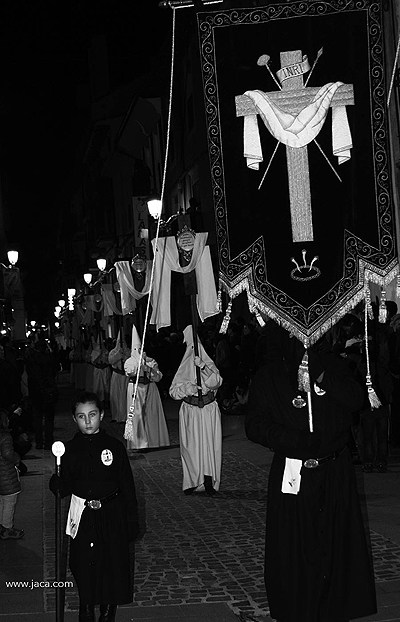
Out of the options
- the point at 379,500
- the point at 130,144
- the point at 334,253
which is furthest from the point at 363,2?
the point at 130,144

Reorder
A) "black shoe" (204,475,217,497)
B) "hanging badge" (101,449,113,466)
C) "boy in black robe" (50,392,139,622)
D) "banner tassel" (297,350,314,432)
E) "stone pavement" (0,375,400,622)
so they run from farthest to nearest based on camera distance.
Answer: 1. "black shoe" (204,475,217,497)
2. "stone pavement" (0,375,400,622)
3. "hanging badge" (101,449,113,466)
4. "boy in black robe" (50,392,139,622)
5. "banner tassel" (297,350,314,432)

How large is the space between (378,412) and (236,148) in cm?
591

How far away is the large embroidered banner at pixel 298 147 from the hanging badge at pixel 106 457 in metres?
1.66

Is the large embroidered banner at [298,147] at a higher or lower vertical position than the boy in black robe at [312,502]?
higher

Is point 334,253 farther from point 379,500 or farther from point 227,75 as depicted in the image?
point 379,500

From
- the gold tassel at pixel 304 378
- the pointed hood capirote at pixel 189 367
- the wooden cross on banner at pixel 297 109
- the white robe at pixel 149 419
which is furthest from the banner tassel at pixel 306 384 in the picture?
the white robe at pixel 149 419

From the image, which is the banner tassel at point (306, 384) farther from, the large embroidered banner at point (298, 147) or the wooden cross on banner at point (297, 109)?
the wooden cross on banner at point (297, 109)

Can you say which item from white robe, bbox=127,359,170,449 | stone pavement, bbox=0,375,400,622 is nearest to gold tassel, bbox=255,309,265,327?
stone pavement, bbox=0,375,400,622

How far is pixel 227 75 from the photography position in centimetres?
727

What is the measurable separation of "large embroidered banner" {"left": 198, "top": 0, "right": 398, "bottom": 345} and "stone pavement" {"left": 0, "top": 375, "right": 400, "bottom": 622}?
7.14 ft

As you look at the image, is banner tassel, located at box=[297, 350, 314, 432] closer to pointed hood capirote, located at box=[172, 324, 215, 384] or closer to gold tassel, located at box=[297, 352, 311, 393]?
gold tassel, located at box=[297, 352, 311, 393]

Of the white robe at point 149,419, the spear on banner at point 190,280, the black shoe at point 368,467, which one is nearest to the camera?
the spear on banner at point 190,280

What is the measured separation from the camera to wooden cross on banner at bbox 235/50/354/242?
7.15 metres

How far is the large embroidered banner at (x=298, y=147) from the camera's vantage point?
7164mm
